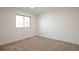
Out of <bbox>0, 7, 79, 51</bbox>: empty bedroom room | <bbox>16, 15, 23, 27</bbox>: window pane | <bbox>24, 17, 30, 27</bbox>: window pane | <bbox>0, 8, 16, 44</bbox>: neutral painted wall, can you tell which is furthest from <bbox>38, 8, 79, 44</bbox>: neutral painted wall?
<bbox>0, 8, 16, 44</bbox>: neutral painted wall

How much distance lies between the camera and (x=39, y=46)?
1.49m

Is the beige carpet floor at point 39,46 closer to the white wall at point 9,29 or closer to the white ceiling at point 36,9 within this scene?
the white wall at point 9,29

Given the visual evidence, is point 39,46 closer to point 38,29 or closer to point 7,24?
point 38,29

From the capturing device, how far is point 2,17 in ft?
4.65

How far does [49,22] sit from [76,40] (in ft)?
1.94

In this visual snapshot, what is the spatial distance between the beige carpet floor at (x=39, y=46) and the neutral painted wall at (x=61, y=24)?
95 mm

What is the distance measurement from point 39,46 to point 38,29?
1.08ft

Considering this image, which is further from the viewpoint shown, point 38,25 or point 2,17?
point 38,25

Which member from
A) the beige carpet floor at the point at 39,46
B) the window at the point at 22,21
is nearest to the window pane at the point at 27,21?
the window at the point at 22,21

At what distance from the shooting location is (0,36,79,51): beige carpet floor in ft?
4.71

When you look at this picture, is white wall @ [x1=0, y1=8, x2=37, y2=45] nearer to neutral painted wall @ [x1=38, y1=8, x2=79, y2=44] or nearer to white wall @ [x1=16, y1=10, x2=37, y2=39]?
white wall @ [x1=16, y1=10, x2=37, y2=39]

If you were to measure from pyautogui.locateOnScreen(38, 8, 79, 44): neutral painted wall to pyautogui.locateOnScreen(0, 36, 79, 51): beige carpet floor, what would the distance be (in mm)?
95

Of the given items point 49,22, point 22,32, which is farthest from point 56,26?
point 22,32
